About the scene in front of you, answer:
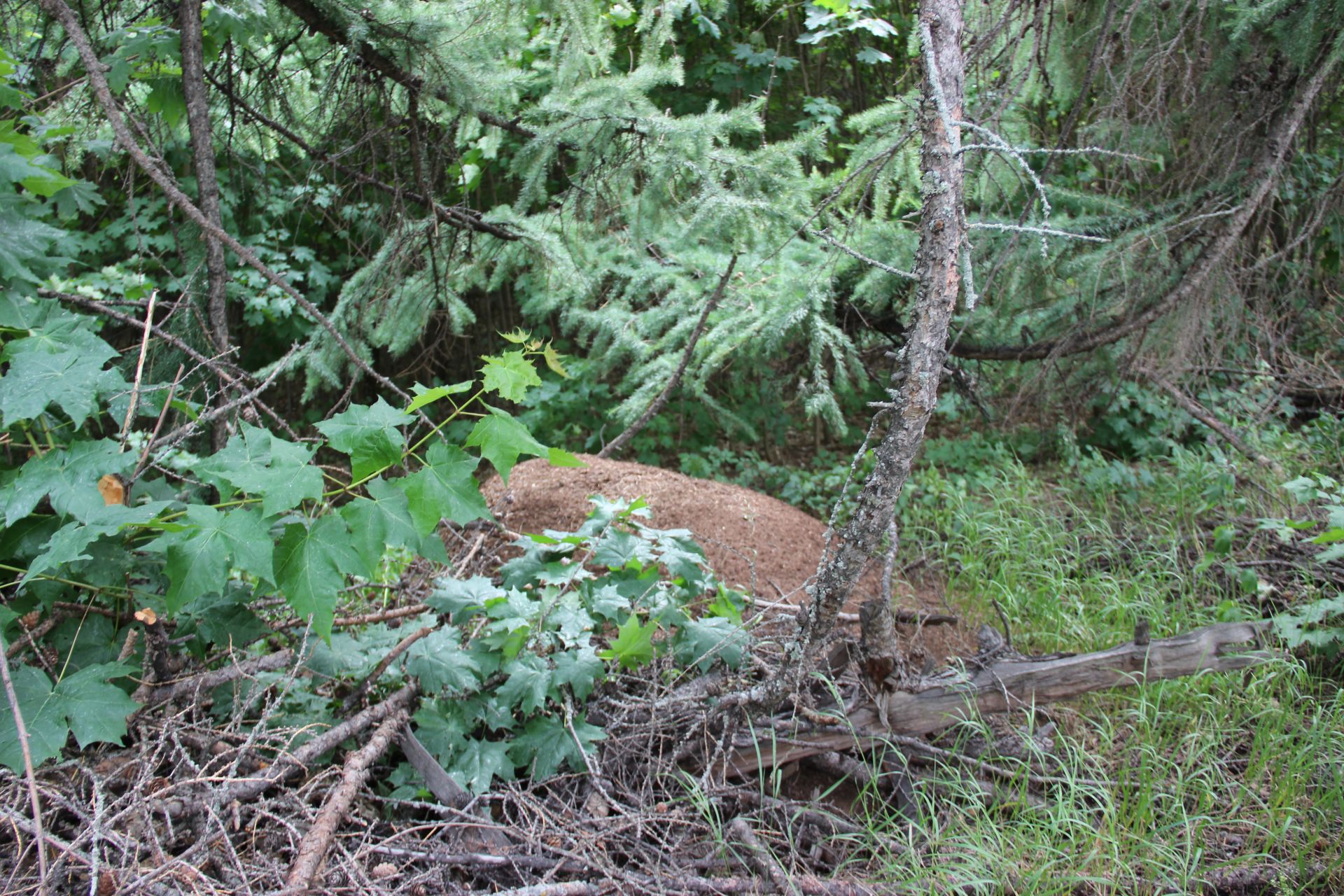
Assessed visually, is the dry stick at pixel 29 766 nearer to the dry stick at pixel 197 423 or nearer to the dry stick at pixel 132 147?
the dry stick at pixel 197 423

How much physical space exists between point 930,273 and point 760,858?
1385 mm

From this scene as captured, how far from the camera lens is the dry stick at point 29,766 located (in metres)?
1.31

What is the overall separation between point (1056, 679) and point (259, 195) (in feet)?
13.6

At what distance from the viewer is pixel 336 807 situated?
1771 millimetres

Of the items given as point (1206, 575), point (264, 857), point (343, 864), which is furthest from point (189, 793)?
point (1206, 575)

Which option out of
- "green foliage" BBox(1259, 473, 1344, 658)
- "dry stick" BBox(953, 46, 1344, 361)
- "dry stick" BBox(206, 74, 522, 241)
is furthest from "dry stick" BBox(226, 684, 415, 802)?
"dry stick" BBox(953, 46, 1344, 361)

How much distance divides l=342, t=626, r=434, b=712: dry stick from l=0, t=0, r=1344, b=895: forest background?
0.01 m

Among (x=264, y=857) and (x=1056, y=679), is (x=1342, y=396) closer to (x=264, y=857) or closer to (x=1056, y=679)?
(x=1056, y=679)

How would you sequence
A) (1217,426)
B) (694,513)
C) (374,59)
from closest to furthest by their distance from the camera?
(374,59)
(694,513)
(1217,426)

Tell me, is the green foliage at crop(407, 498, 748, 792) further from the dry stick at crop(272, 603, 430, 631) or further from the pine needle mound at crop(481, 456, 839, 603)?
the pine needle mound at crop(481, 456, 839, 603)

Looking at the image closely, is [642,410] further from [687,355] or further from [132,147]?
[132,147]

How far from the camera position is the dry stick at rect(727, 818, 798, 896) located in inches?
72.9

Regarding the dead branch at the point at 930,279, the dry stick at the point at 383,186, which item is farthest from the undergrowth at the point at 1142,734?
the dry stick at the point at 383,186

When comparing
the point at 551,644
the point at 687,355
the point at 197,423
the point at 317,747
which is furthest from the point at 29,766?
the point at 687,355
